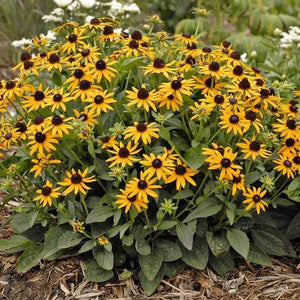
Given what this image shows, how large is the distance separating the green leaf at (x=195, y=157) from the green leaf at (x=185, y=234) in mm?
281

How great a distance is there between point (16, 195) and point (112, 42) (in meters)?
0.94

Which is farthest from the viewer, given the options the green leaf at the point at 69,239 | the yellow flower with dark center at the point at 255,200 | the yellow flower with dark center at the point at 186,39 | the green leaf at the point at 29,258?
the yellow flower with dark center at the point at 186,39

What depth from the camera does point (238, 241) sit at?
7.02ft

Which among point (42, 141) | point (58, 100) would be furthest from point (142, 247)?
point (58, 100)

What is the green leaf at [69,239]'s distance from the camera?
2.13m

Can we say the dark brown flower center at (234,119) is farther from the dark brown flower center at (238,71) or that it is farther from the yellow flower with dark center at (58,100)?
the yellow flower with dark center at (58,100)

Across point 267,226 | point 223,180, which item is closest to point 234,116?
point 223,180

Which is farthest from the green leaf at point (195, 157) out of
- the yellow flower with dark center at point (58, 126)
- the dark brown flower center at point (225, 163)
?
the yellow flower with dark center at point (58, 126)

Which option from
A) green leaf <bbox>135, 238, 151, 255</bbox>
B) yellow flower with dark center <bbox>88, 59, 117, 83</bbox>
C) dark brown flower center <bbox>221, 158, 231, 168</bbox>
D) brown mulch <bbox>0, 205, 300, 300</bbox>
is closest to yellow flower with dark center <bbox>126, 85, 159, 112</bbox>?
yellow flower with dark center <bbox>88, 59, 117, 83</bbox>

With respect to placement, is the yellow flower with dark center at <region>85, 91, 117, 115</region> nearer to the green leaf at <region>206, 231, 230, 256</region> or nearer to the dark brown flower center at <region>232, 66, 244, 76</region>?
the dark brown flower center at <region>232, 66, 244, 76</region>

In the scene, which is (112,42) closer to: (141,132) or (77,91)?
(77,91)

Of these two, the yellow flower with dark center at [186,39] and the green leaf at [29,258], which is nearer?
the green leaf at [29,258]

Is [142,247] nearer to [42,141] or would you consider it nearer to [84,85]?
[42,141]

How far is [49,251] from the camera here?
2.20 meters
